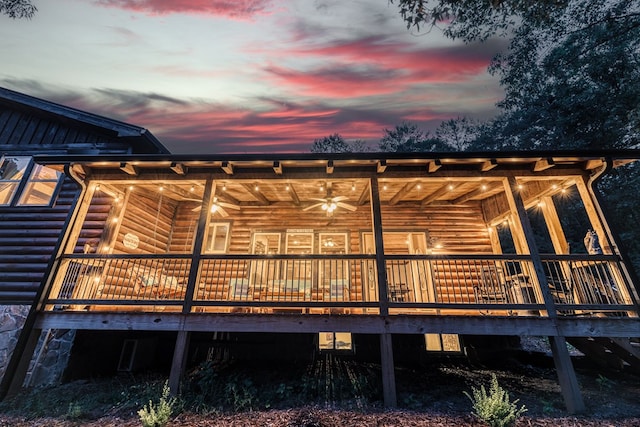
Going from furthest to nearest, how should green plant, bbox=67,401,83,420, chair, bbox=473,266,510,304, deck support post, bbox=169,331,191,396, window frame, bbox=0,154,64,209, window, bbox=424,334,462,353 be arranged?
window, bbox=424,334,462,353 < window frame, bbox=0,154,64,209 < chair, bbox=473,266,510,304 < deck support post, bbox=169,331,191,396 < green plant, bbox=67,401,83,420

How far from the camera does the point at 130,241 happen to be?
23.0 feet

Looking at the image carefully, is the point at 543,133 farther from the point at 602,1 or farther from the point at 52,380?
the point at 52,380

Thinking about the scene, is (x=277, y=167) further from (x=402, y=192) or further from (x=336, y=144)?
(x=336, y=144)

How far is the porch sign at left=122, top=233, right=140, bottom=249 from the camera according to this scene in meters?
6.89

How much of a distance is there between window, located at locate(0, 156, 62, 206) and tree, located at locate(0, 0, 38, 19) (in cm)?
377

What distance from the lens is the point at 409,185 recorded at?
22.7 ft

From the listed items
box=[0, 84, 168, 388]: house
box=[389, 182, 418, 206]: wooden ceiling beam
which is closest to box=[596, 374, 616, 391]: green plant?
box=[389, 182, 418, 206]: wooden ceiling beam

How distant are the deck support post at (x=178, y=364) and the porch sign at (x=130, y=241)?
368 centimetres

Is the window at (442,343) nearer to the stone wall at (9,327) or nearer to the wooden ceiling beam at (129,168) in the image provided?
the wooden ceiling beam at (129,168)

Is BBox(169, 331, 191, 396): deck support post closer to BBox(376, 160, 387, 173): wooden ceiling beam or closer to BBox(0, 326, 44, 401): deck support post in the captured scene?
BBox(0, 326, 44, 401): deck support post

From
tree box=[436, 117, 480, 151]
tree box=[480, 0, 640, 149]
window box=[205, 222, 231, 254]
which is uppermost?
tree box=[436, 117, 480, 151]

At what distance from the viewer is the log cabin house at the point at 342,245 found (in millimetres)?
4668

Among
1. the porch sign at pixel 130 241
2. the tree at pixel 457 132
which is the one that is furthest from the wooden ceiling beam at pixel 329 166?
the tree at pixel 457 132

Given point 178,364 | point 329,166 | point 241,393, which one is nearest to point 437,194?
point 329,166
